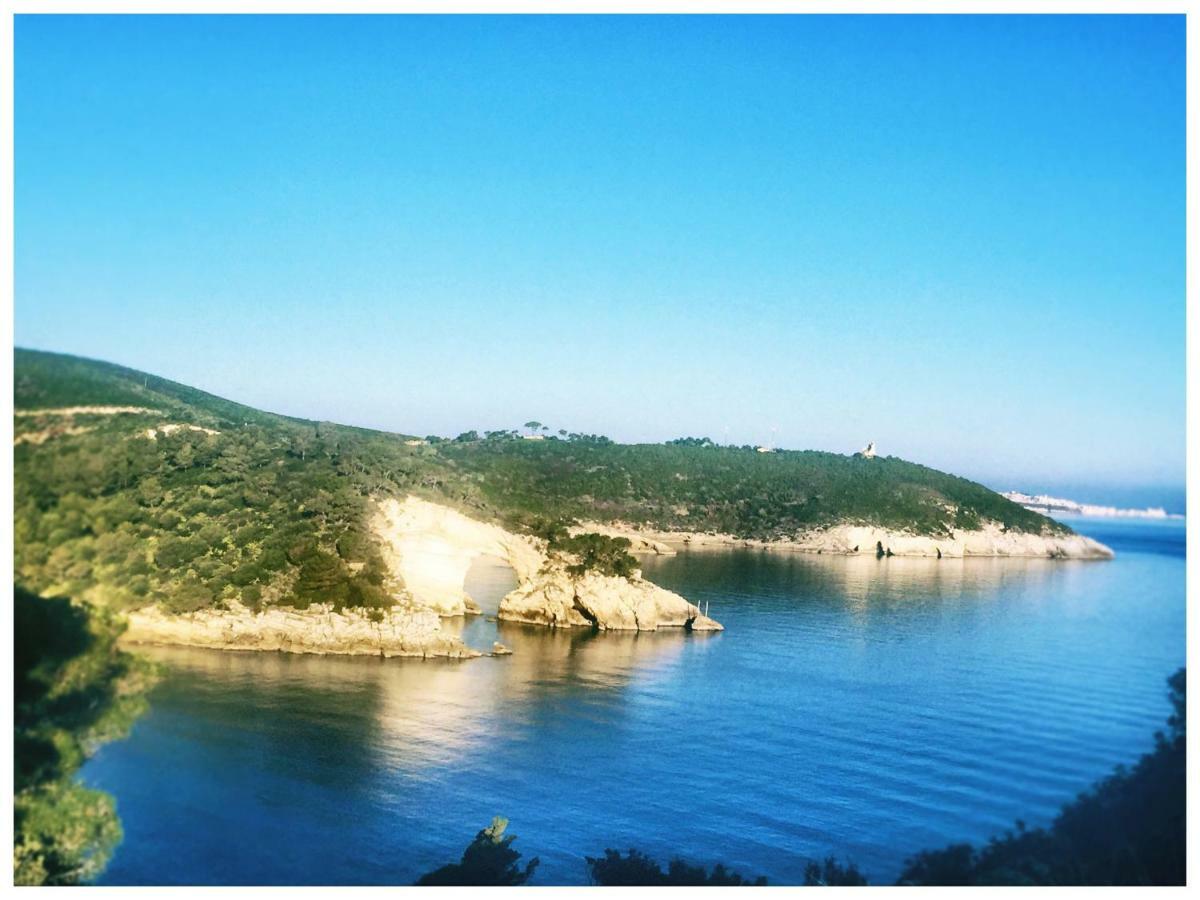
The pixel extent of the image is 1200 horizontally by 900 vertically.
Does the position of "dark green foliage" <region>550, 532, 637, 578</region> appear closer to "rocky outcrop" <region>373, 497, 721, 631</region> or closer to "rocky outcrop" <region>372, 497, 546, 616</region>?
"rocky outcrop" <region>373, 497, 721, 631</region>

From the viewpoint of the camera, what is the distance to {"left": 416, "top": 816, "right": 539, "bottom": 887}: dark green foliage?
794 cm

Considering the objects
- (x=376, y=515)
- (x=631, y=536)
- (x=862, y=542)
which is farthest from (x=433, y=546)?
(x=862, y=542)

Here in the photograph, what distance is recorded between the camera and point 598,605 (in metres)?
15.7

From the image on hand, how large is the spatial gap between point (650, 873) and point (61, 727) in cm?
479

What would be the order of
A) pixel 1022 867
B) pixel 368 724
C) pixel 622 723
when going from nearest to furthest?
pixel 1022 867
pixel 368 724
pixel 622 723

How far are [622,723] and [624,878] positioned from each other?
11.7 feet

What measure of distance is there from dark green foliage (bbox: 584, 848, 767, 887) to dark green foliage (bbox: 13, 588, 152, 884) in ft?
12.7

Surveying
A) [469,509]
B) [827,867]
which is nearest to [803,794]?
[827,867]

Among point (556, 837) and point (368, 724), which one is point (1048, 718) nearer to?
point (556, 837)

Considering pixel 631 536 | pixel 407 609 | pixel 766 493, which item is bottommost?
pixel 407 609

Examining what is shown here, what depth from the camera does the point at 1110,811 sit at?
727cm

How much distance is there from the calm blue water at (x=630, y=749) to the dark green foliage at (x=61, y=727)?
0.17m

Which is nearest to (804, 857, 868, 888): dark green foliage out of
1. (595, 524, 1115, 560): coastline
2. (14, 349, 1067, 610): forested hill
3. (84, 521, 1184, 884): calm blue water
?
(84, 521, 1184, 884): calm blue water

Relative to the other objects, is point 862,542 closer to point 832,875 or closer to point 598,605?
point 598,605
